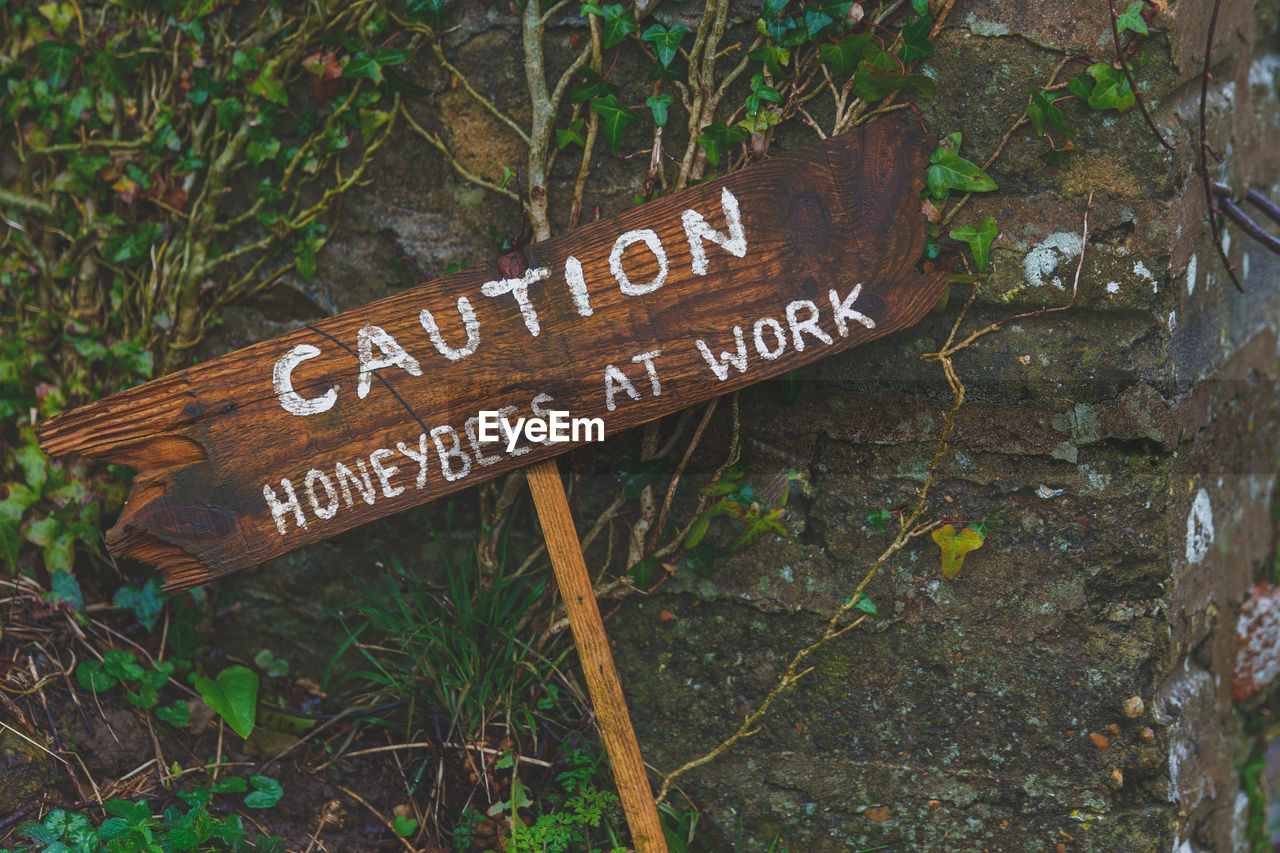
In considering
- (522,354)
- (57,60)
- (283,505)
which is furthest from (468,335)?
(57,60)

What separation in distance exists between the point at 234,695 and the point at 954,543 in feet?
5.04

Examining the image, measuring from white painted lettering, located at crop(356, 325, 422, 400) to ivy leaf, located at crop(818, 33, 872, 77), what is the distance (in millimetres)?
911

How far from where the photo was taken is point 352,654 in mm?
2004

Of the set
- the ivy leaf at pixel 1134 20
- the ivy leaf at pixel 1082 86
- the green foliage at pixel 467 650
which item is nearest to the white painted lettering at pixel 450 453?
the green foliage at pixel 467 650

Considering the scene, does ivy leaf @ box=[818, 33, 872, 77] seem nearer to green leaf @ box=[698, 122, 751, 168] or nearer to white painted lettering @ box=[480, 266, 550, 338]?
green leaf @ box=[698, 122, 751, 168]

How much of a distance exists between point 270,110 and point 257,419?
79cm

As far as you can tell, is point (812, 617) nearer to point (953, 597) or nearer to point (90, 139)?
point (953, 597)

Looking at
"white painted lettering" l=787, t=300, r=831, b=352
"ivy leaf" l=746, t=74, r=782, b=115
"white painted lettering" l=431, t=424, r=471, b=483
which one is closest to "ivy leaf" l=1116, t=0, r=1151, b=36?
"ivy leaf" l=746, t=74, r=782, b=115

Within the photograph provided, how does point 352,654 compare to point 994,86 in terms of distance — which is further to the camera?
point 352,654

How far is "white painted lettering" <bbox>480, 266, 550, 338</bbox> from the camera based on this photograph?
146 cm

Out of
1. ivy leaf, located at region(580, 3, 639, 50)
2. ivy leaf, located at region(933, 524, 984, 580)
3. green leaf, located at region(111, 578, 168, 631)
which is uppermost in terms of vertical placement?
ivy leaf, located at region(580, 3, 639, 50)

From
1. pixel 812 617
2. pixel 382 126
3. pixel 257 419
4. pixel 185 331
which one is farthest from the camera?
pixel 185 331

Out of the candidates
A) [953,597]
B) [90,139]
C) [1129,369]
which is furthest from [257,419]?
[1129,369]

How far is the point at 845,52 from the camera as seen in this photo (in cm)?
156
